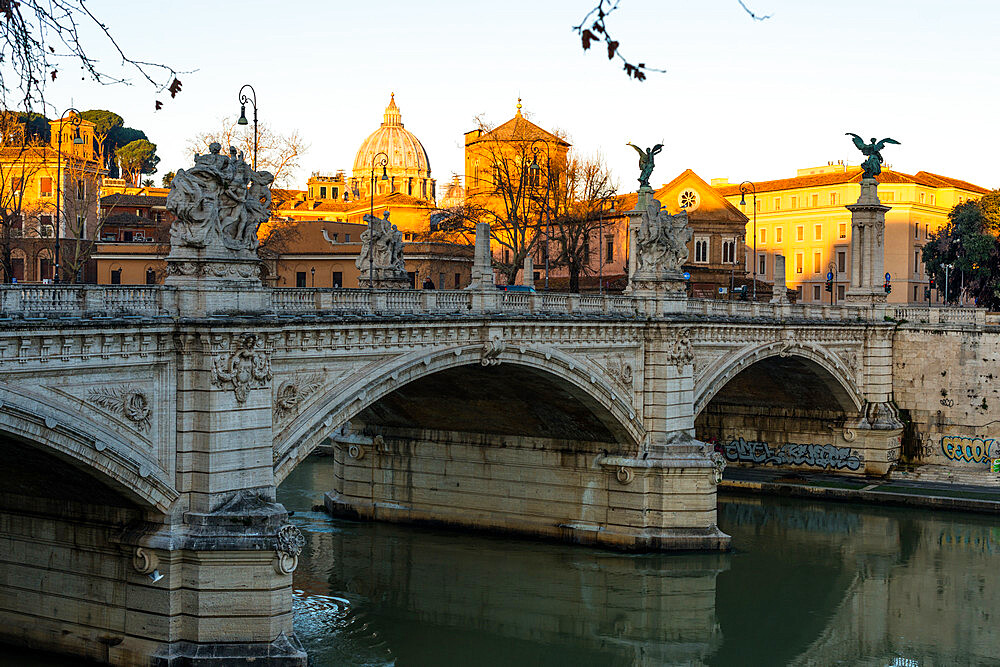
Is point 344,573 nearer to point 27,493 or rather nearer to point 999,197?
point 27,493

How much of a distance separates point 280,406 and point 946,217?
65.3 meters

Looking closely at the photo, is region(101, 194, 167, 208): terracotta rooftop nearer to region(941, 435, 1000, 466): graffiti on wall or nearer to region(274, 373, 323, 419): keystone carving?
region(941, 435, 1000, 466): graffiti on wall

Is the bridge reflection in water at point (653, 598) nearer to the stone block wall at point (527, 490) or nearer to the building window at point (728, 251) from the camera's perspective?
the stone block wall at point (527, 490)

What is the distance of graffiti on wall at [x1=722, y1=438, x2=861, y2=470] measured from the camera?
4362 cm

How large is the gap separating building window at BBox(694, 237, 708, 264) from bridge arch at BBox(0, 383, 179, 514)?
2066 inches

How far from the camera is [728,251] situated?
68.6 meters

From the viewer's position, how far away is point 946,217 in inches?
3036

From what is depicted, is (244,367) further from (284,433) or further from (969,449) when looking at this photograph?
(969,449)

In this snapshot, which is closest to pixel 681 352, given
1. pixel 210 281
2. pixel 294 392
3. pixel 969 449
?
pixel 294 392

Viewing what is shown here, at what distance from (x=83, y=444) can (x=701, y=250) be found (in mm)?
54558

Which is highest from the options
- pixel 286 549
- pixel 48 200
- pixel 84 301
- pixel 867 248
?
pixel 48 200

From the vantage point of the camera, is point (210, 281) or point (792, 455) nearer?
point (210, 281)

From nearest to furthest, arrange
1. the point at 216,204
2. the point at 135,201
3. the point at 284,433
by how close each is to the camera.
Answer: the point at 216,204
the point at 284,433
the point at 135,201

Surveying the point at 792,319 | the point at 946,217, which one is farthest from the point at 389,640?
the point at 946,217
